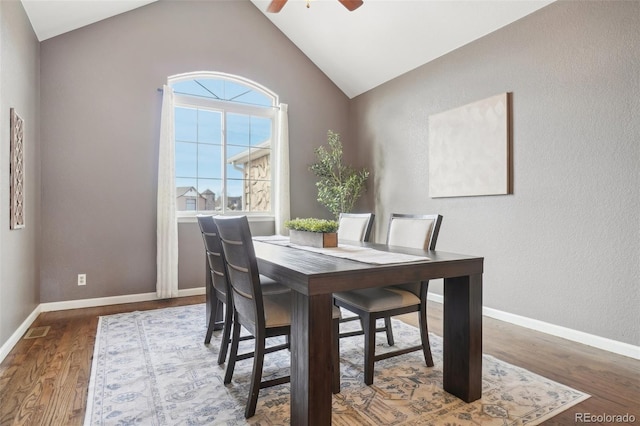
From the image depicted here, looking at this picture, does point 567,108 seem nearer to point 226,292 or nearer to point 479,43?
point 479,43

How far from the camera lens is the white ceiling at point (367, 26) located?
128 inches

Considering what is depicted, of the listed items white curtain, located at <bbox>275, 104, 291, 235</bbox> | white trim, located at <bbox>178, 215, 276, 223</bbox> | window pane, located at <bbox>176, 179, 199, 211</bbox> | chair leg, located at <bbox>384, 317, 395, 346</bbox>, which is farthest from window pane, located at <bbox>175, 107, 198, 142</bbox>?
chair leg, located at <bbox>384, 317, 395, 346</bbox>

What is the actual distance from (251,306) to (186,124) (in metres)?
3.27

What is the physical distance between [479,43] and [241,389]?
362 centimetres

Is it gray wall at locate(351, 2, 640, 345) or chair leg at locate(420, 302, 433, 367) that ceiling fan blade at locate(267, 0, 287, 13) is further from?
chair leg at locate(420, 302, 433, 367)

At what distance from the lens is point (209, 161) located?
454 cm

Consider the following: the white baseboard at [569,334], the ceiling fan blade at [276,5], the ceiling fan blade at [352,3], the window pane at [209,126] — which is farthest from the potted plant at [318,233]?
the window pane at [209,126]

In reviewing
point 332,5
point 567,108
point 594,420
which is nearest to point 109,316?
point 594,420

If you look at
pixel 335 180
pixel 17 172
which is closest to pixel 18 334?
pixel 17 172

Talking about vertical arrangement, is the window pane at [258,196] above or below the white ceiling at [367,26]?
below

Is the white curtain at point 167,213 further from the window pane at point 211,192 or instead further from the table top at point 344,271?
the table top at point 344,271

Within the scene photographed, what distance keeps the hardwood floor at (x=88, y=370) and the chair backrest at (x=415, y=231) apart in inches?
36.9

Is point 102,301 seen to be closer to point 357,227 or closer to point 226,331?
point 226,331

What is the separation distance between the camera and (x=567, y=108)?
9.34 ft
